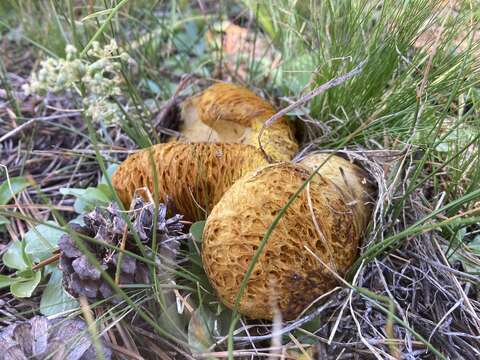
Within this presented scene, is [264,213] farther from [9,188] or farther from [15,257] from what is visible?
[9,188]

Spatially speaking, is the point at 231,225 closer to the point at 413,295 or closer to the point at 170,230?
the point at 170,230

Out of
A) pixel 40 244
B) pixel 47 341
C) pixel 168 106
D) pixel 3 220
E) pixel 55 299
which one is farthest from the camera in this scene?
pixel 168 106

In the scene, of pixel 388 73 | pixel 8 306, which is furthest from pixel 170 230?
pixel 388 73

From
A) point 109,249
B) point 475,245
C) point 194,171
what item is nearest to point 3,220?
point 109,249

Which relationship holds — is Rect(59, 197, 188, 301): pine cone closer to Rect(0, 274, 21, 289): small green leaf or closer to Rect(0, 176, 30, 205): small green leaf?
Rect(0, 274, 21, 289): small green leaf

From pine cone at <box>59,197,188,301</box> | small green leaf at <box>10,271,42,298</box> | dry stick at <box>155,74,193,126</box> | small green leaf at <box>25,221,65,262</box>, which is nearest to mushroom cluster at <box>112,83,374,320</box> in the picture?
pine cone at <box>59,197,188,301</box>
